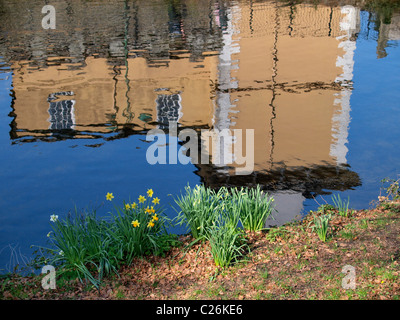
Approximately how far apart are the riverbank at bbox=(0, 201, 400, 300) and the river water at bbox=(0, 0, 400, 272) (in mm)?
1026

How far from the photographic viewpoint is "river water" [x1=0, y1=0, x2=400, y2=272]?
24.9 feet

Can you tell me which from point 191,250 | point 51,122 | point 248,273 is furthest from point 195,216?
point 51,122

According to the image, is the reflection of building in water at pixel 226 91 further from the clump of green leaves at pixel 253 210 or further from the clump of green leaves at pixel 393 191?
the clump of green leaves at pixel 253 210

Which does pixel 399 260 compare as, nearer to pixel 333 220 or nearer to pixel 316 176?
pixel 333 220

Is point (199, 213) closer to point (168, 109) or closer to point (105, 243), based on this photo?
point (105, 243)

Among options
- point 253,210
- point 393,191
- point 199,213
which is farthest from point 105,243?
point 393,191

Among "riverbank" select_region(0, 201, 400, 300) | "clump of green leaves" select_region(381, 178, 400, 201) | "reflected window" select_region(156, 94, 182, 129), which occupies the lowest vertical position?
"riverbank" select_region(0, 201, 400, 300)

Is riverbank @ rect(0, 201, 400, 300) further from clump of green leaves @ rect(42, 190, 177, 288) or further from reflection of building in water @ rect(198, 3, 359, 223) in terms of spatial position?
reflection of building in water @ rect(198, 3, 359, 223)

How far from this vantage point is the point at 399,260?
196 inches

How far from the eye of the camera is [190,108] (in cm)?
1073

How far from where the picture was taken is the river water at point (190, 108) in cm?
759

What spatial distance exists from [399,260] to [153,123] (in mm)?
6090

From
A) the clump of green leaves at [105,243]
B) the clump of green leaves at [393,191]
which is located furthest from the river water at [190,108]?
the clump of green leaves at [105,243]

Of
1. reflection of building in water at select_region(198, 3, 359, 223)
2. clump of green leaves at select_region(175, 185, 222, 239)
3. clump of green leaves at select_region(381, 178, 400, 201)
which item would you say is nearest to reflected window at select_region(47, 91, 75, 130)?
reflection of building in water at select_region(198, 3, 359, 223)
